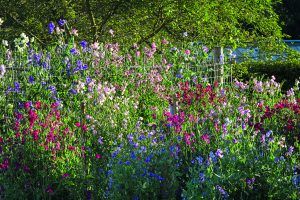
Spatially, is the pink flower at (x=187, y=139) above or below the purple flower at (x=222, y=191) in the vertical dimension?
above

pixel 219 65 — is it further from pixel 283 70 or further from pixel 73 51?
pixel 283 70

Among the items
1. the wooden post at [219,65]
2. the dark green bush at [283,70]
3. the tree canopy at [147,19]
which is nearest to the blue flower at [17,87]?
the wooden post at [219,65]

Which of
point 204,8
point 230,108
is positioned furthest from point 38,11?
point 230,108

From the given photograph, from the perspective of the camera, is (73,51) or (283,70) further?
(283,70)

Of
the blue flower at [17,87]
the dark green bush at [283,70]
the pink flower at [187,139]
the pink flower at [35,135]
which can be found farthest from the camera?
the dark green bush at [283,70]

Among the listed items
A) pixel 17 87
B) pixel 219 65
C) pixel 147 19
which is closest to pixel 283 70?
pixel 147 19

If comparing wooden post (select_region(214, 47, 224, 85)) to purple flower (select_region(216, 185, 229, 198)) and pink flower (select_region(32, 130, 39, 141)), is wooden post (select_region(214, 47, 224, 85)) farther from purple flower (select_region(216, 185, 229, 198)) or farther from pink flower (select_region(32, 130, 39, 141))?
purple flower (select_region(216, 185, 229, 198))

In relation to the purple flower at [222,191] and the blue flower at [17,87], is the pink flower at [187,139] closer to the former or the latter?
the purple flower at [222,191]

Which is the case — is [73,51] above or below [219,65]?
above

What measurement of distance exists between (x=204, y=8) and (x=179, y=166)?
7.17 m

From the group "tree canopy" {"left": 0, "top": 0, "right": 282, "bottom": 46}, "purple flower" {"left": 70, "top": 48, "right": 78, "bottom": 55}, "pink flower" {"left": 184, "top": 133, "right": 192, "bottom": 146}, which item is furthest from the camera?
"tree canopy" {"left": 0, "top": 0, "right": 282, "bottom": 46}

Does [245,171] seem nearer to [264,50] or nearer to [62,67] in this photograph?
[62,67]

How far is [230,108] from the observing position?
5.98 m

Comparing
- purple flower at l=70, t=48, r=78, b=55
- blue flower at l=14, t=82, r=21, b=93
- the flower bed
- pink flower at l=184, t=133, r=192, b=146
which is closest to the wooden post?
the flower bed
